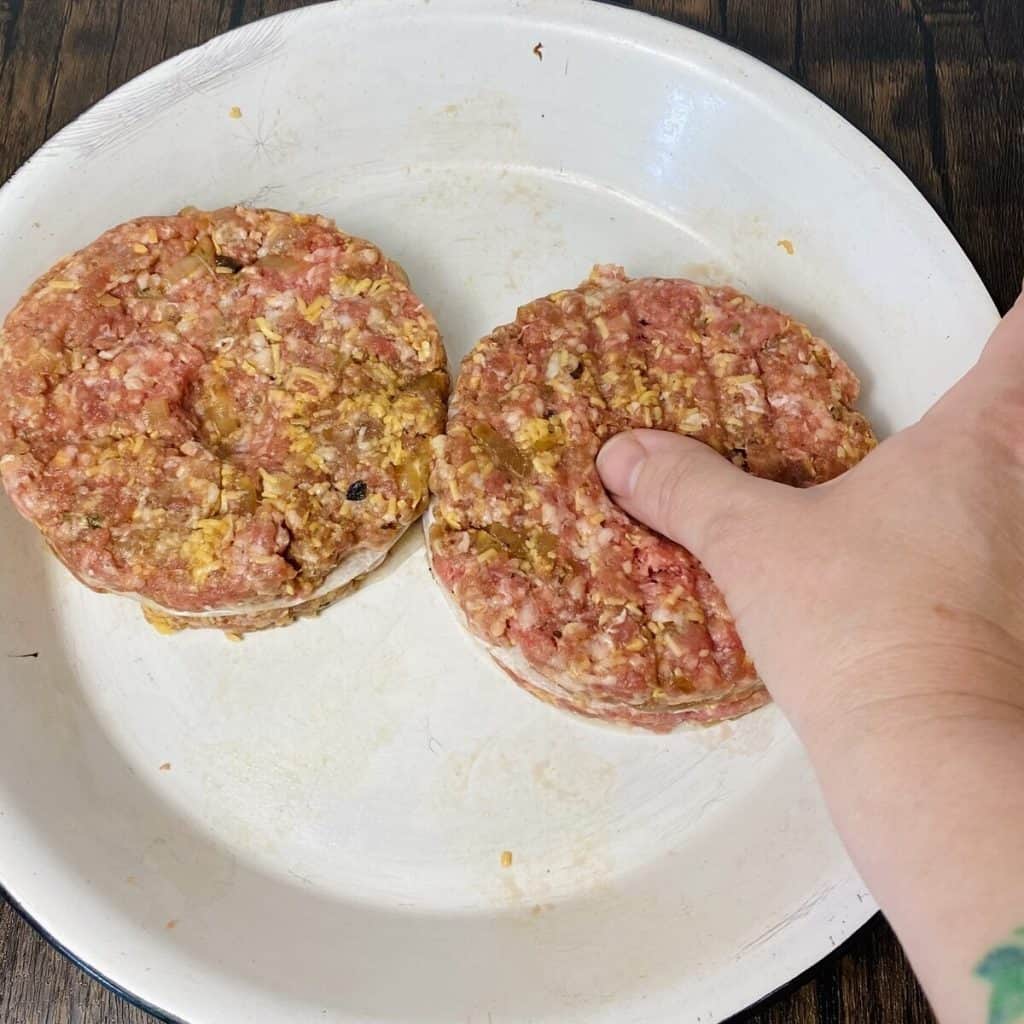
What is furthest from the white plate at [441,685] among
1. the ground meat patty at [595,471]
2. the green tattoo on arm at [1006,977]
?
the green tattoo on arm at [1006,977]

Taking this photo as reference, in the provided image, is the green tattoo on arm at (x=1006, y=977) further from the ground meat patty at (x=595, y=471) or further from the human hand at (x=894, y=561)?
the ground meat patty at (x=595, y=471)

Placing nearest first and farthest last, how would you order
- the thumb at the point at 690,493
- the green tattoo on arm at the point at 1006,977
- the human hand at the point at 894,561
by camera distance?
the green tattoo on arm at the point at 1006,977 → the human hand at the point at 894,561 → the thumb at the point at 690,493

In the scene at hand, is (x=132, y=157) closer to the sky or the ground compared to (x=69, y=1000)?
closer to the sky

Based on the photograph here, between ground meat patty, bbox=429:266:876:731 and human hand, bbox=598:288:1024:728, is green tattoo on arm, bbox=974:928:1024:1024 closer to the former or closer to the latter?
human hand, bbox=598:288:1024:728

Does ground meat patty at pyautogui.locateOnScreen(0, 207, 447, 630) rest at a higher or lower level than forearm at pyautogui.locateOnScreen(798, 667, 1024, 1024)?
lower

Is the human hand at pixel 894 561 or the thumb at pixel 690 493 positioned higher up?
the human hand at pixel 894 561

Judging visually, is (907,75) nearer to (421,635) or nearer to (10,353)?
(421,635)

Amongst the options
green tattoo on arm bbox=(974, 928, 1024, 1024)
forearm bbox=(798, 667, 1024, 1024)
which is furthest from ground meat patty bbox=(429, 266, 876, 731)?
green tattoo on arm bbox=(974, 928, 1024, 1024)

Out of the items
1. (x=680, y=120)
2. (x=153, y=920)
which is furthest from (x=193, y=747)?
(x=680, y=120)
